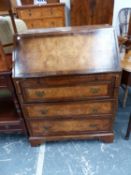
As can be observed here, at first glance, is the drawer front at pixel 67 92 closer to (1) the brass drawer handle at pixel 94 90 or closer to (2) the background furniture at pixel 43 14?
(1) the brass drawer handle at pixel 94 90

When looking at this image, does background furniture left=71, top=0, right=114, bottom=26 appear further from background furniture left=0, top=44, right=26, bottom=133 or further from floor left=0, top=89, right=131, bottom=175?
floor left=0, top=89, right=131, bottom=175

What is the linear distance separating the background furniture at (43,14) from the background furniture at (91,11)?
12.8 inches

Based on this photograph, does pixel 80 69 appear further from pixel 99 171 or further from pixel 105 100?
pixel 99 171

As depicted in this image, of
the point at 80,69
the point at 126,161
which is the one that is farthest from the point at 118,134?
the point at 80,69

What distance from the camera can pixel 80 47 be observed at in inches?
50.6

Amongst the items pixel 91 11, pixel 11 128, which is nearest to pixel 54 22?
pixel 91 11

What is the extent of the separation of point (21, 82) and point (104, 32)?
0.75 metres

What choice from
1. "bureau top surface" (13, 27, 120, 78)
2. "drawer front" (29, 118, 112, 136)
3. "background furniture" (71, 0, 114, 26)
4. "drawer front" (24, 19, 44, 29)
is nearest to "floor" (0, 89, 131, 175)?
"drawer front" (29, 118, 112, 136)

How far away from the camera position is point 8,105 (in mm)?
1812

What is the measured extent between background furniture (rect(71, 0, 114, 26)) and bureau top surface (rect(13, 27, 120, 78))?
201cm

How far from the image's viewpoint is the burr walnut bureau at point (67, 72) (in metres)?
1.23

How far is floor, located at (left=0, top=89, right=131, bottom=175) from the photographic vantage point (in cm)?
146

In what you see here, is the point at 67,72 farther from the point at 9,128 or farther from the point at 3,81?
the point at 9,128

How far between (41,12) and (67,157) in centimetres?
284
